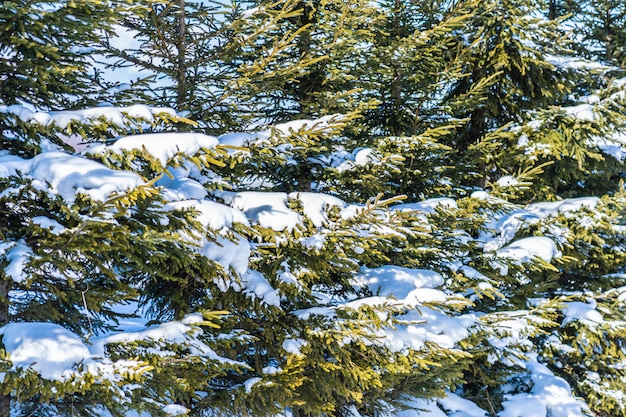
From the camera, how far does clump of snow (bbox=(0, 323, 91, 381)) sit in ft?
10.7

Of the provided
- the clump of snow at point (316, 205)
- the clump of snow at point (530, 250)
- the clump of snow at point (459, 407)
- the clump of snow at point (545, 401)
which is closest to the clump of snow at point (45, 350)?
the clump of snow at point (316, 205)

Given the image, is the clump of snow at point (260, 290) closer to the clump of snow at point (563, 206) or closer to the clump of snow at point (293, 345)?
the clump of snow at point (293, 345)

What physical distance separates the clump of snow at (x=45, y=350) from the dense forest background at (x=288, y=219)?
0.06 ft

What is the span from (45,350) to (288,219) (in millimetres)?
2297

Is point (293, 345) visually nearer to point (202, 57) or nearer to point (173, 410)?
point (173, 410)

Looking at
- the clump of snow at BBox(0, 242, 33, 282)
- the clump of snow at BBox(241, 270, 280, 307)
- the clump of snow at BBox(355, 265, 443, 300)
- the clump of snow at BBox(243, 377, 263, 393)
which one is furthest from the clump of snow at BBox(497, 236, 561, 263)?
the clump of snow at BBox(0, 242, 33, 282)

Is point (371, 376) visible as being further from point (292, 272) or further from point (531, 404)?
point (531, 404)

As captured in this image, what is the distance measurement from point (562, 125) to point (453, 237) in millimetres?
2774

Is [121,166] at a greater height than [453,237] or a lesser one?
greater

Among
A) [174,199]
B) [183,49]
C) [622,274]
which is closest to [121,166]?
[174,199]

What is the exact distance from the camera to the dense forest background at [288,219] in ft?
12.6

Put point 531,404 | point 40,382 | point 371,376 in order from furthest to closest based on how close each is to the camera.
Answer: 1. point 531,404
2. point 371,376
3. point 40,382

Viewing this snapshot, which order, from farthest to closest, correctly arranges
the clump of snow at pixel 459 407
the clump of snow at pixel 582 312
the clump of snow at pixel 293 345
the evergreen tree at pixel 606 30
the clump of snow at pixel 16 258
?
the evergreen tree at pixel 606 30, the clump of snow at pixel 582 312, the clump of snow at pixel 459 407, the clump of snow at pixel 293 345, the clump of snow at pixel 16 258

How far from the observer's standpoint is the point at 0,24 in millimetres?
3932
